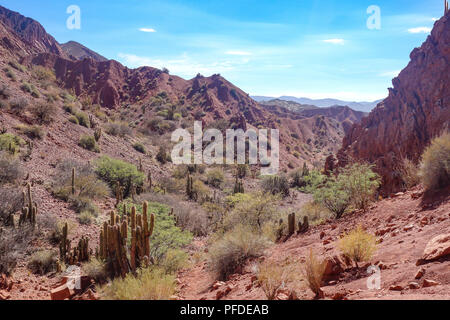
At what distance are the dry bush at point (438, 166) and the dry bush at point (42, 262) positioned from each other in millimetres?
11612

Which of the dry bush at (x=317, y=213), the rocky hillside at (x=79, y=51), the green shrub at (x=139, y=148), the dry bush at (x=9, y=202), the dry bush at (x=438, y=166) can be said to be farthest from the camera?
the rocky hillside at (x=79, y=51)

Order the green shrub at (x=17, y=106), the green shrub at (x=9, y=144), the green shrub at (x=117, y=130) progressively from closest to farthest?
1. the green shrub at (x=9, y=144)
2. the green shrub at (x=17, y=106)
3. the green shrub at (x=117, y=130)

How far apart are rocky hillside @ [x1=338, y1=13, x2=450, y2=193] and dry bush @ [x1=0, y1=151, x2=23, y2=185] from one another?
17092 millimetres

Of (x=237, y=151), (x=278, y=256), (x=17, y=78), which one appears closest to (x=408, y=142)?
(x=278, y=256)

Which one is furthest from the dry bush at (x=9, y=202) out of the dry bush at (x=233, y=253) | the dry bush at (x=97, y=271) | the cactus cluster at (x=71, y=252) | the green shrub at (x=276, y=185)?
the green shrub at (x=276, y=185)

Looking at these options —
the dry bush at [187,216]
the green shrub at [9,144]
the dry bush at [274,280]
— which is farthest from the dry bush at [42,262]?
the green shrub at [9,144]

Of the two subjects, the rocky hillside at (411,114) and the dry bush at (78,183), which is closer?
the dry bush at (78,183)

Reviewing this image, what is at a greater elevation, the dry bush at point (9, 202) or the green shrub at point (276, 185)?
the dry bush at point (9, 202)

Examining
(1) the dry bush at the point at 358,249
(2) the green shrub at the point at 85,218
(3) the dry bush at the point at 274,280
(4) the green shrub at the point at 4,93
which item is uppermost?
(4) the green shrub at the point at 4,93

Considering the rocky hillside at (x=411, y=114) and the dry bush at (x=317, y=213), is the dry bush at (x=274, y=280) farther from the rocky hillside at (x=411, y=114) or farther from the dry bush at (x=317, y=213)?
the rocky hillside at (x=411, y=114)

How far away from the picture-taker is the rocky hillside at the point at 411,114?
17.2 meters

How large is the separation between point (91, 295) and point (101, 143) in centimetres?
1725

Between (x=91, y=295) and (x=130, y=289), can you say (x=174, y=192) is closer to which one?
(x=91, y=295)
